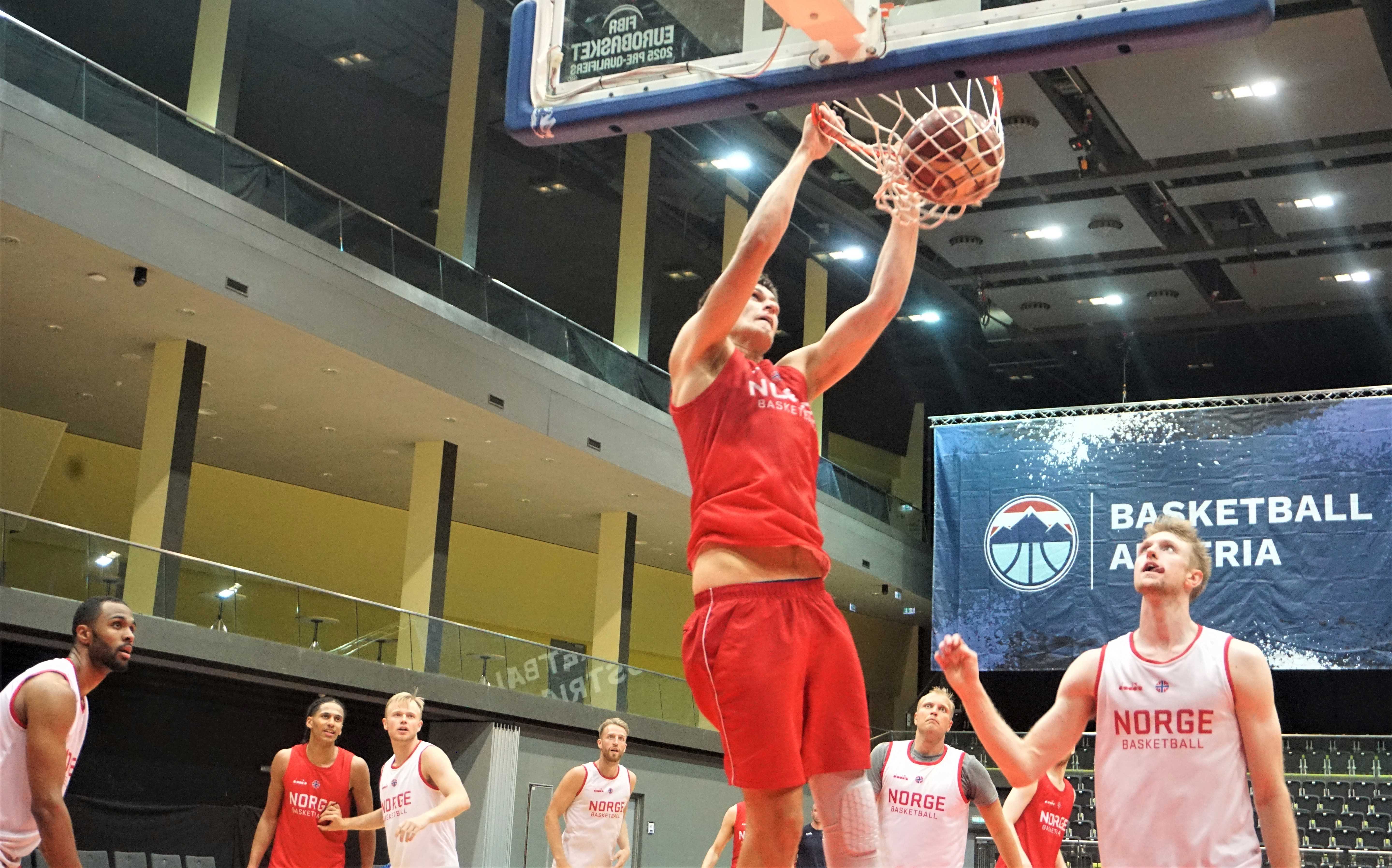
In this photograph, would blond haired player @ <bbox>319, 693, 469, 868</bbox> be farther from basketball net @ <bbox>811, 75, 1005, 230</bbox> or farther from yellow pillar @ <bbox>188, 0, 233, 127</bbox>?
yellow pillar @ <bbox>188, 0, 233, 127</bbox>

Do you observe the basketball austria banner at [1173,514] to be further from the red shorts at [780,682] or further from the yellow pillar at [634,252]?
the red shorts at [780,682]

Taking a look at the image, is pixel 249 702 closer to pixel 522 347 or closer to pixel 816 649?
pixel 522 347

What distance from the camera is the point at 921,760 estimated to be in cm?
737

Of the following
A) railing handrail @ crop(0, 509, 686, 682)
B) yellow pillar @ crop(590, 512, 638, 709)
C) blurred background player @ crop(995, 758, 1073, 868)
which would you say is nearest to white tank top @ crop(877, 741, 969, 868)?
blurred background player @ crop(995, 758, 1073, 868)

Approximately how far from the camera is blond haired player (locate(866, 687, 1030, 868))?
281 inches

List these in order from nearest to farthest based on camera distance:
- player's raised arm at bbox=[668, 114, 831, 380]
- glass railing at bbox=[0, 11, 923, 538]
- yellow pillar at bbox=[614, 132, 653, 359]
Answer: player's raised arm at bbox=[668, 114, 831, 380], glass railing at bbox=[0, 11, 923, 538], yellow pillar at bbox=[614, 132, 653, 359]

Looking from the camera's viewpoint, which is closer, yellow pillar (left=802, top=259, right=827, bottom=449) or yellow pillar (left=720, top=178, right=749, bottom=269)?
yellow pillar (left=720, top=178, right=749, bottom=269)

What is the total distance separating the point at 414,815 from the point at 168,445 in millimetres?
9833

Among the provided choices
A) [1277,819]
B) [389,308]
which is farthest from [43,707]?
[389,308]

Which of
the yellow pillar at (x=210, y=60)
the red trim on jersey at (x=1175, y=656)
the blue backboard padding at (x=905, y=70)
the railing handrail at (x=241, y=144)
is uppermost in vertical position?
the yellow pillar at (x=210, y=60)

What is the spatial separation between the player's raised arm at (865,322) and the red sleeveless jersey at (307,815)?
5736 mm

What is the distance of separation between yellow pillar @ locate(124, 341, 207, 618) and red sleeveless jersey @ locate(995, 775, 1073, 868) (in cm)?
1083

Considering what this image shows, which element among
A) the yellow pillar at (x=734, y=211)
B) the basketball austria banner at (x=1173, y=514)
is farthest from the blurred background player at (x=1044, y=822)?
the yellow pillar at (x=734, y=211)

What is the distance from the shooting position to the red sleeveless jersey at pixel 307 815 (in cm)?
846
